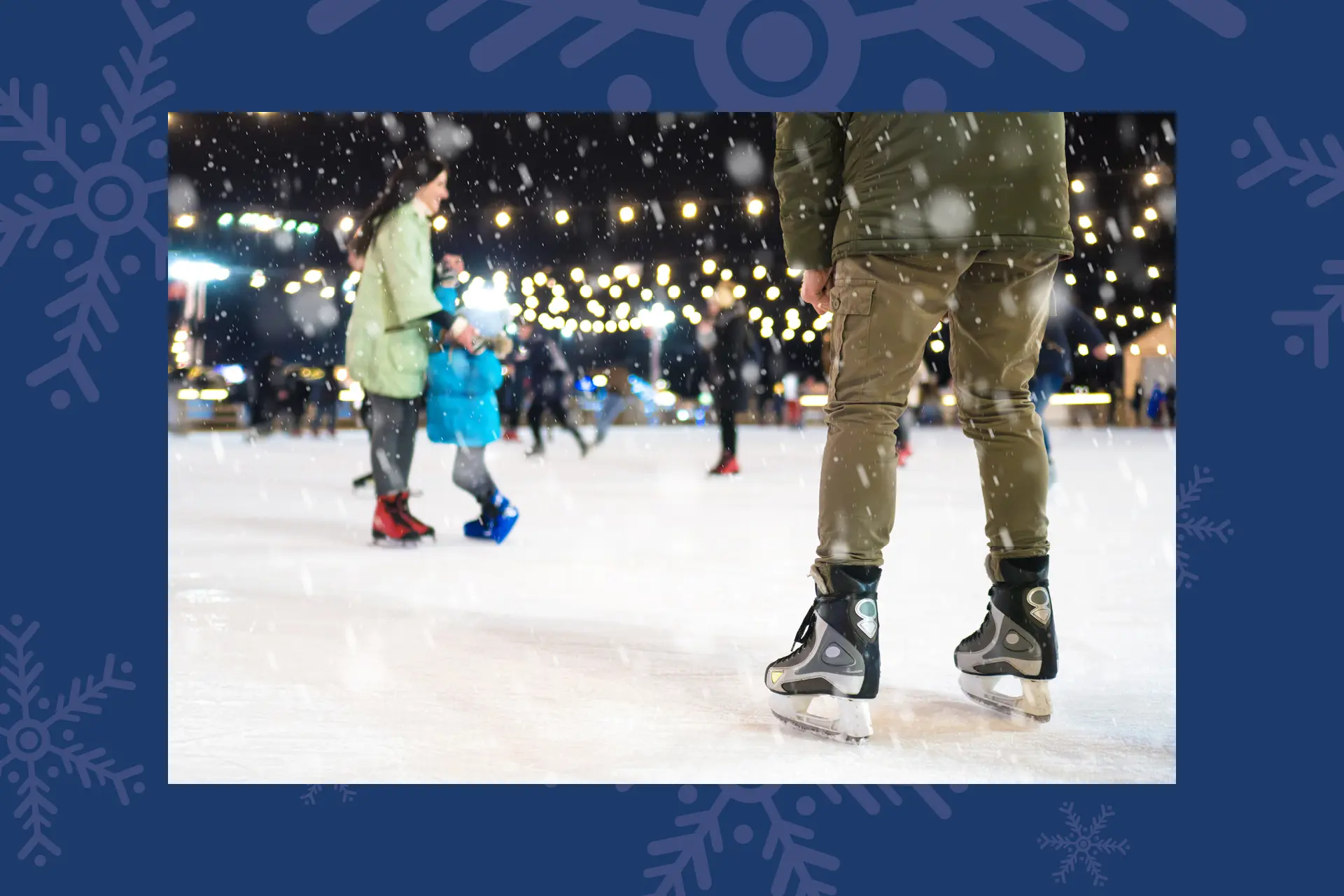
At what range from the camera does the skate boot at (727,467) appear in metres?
7.57

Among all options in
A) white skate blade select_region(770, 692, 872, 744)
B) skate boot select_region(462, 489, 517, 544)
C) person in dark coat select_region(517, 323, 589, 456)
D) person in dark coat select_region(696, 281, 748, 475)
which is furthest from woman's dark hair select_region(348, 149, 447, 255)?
person in dark coat select_region(517, 323, 589, 456)

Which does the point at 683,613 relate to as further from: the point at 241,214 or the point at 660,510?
the point at 241,214

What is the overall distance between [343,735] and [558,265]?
1702 cm

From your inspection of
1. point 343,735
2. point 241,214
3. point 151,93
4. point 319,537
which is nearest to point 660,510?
point 319,537

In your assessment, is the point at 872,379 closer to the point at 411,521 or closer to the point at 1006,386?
the point at 1006,386

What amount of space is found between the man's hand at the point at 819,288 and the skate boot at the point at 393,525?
95.8 inches

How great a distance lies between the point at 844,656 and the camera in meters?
1.68

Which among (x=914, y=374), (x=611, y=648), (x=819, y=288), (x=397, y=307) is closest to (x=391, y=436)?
(x=397, y=307)

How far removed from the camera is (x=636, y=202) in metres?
19.2

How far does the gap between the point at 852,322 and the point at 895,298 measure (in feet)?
0.22

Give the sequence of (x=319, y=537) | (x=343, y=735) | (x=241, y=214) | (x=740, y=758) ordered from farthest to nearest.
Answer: (x=241, y=214) → (x=319, y=537) → (x=343, y=735) → (x=740, y=758)

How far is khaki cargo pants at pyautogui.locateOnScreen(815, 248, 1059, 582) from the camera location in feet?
5.53

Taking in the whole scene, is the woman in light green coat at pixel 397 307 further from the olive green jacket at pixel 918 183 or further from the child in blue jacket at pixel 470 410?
the olive green jacket at pixel 918 183

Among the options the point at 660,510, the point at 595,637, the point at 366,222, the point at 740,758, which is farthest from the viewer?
the point at 660,510
